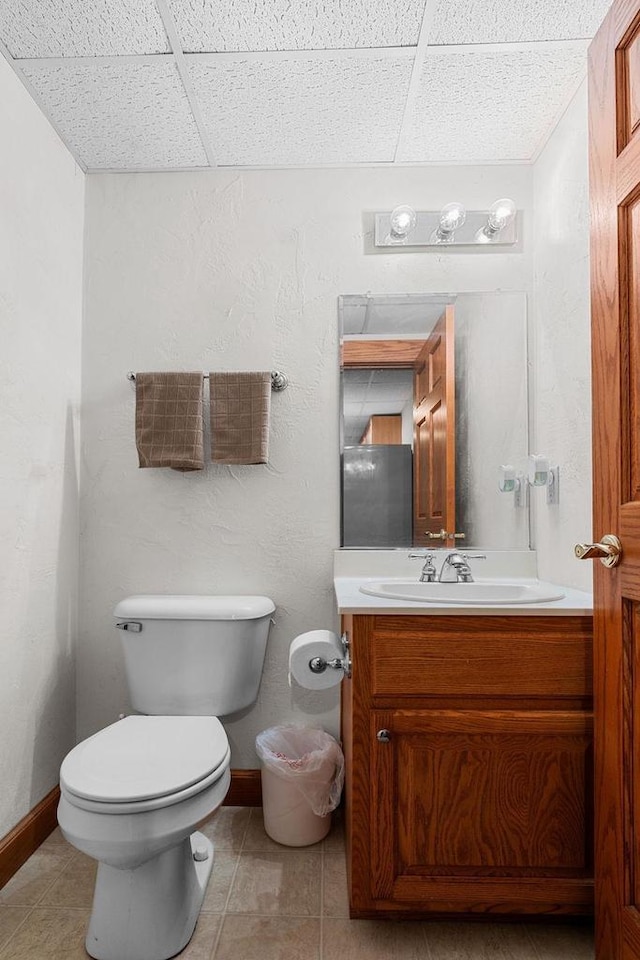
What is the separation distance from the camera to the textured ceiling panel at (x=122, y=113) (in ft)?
5.35

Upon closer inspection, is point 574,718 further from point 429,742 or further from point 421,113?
point 421,113

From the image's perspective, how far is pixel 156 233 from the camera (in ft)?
6.80

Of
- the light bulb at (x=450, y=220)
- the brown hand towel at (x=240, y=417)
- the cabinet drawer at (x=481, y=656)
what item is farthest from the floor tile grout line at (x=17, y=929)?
the light bulb at (x=450, y=220)

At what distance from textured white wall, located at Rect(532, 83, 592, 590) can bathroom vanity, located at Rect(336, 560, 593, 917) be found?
1.20 feet

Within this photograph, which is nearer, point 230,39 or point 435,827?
point 435,827

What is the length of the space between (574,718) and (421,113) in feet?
5.50

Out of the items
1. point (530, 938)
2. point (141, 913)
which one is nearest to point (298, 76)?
point (141, 913)

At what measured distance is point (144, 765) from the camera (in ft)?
4.43

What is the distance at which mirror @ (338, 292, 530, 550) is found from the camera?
1986 millimetres

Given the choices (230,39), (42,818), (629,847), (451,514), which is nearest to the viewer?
(629,847)

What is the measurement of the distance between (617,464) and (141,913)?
1.37m

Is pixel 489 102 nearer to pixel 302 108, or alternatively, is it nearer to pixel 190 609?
pixel 302 108

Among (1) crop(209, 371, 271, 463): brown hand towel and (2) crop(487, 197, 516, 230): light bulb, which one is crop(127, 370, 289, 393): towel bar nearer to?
(1) crop(209, 371, 271, 463): brown hand towel

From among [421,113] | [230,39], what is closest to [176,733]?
[230,39]
